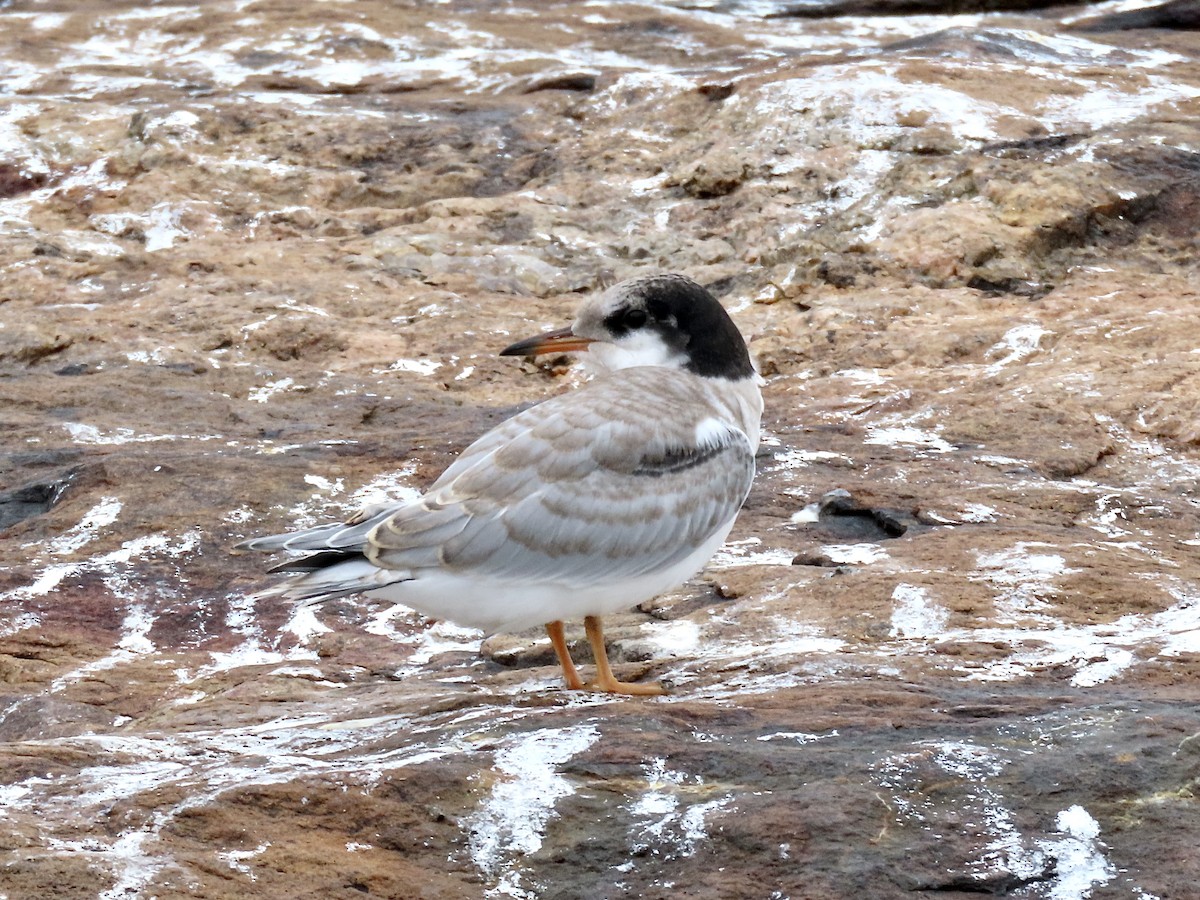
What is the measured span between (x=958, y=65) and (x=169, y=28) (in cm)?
1051

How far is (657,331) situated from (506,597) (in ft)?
5.06

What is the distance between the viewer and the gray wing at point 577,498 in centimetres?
520

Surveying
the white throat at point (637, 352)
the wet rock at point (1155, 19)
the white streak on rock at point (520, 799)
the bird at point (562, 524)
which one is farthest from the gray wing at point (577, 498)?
the wet rock at point (1155, 19)

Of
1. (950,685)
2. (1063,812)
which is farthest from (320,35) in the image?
(1063,812)

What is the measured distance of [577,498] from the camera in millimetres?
5359

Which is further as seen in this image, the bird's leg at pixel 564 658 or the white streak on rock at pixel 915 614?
the white streak on rock at pixel 915 614

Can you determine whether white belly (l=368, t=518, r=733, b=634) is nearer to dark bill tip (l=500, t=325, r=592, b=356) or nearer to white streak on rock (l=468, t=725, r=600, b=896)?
white streak on rock (l=468, t=725, r=600, b=896)

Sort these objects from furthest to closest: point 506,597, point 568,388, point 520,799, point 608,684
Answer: point 568,388
point 608,684
point 506,597
point 520,799

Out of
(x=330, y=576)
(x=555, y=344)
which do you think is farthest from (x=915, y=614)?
(x=330, y=576)

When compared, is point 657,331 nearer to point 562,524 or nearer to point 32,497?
point 562,524

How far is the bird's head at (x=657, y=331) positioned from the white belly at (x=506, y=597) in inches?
44.4

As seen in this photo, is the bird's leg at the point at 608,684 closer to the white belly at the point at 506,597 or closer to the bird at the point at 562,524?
the bird at the point at 562,524

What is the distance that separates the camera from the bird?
5.16m

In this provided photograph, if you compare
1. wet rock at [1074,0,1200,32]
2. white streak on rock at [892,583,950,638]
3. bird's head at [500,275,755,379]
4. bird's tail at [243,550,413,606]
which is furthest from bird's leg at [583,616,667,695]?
wet rock at [1074,0,1200,32]
